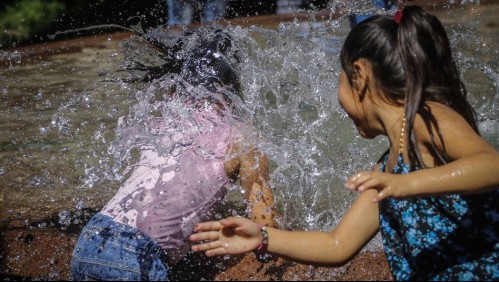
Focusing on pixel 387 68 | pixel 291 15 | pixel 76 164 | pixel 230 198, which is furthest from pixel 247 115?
pixel 291 15

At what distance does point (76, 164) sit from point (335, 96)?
7.19 ft

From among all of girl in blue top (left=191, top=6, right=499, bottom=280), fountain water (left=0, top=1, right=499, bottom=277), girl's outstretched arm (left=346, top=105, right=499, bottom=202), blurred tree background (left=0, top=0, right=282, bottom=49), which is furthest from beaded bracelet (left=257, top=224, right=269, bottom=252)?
Answer: blurred tree background (left=0, top=0, right=282, bottom=49)

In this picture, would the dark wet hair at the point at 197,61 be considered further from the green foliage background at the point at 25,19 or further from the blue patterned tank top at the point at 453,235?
the green foliage background at the point at 25,19

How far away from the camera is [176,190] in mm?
2973

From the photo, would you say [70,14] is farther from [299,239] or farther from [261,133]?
[299,239]

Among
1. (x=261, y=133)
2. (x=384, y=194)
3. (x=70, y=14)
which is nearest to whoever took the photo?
(x=384, y=194)

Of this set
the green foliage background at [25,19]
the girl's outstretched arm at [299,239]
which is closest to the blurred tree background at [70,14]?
the green foliage background at [25,19]

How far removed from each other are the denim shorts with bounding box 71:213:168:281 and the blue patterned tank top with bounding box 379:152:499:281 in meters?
1.19

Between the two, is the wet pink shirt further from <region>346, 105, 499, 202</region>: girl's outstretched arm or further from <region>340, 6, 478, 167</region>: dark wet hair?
<region>346, 105, 499, 202</region>: girl's outstretched arm

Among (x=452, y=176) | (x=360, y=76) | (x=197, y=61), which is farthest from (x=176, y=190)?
(x=452, y=176)

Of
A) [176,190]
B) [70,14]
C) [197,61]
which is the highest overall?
[197,61]

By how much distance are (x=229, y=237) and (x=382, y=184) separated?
0.72m

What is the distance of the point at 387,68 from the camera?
2.41 meters

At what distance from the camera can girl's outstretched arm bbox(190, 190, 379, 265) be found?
243cm
